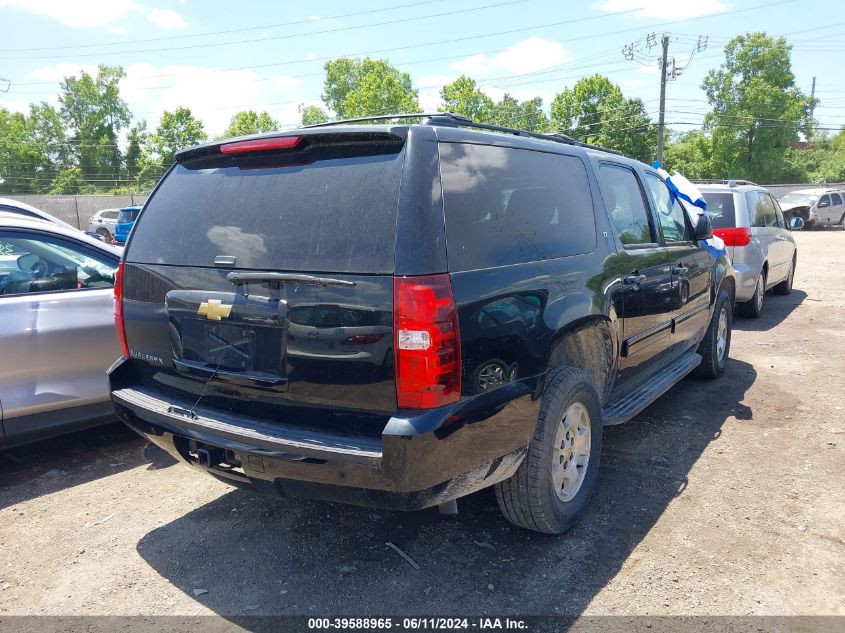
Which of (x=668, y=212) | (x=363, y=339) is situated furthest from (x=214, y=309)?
(x=668, y=212)

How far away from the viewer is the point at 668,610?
2.68m

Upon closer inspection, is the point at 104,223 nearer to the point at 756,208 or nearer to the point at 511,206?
the point at 756,208

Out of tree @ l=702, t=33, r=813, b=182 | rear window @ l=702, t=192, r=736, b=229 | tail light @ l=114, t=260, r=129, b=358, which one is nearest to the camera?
tail light @ l=114, t=260, r=129, b=358

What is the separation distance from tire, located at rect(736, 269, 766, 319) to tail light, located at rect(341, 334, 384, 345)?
25.5 ft

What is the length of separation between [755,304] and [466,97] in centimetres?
4455

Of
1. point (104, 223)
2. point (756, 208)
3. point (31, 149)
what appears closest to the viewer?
point (756, 208)

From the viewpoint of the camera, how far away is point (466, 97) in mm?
49906

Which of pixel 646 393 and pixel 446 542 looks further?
pixel 646 393

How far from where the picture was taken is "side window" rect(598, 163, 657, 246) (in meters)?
3.97

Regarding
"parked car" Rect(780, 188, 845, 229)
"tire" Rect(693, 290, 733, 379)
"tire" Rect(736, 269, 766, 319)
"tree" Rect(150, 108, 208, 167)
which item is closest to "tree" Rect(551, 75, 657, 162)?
"parked car" Rect(780, 188, 845, 229)

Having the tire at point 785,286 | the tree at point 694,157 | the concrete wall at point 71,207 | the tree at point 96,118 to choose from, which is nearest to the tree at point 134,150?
the tree at point 96,118

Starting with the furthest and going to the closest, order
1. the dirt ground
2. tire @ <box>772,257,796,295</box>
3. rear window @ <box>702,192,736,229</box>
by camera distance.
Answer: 1. tire @ <box>772,257,796,295</box>
2. rear window @ <box>702,192,736,229</box>
3. the dirt ground

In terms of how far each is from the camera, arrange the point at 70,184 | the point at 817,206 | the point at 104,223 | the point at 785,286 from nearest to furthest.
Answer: the point at 785,286, the point at 817,206, the point at 104,223, the point at 70,184

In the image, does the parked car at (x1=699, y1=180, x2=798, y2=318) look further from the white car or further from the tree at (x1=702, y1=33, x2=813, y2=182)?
the tree at (x1=702, y1=33, x2=813, y2=182)
